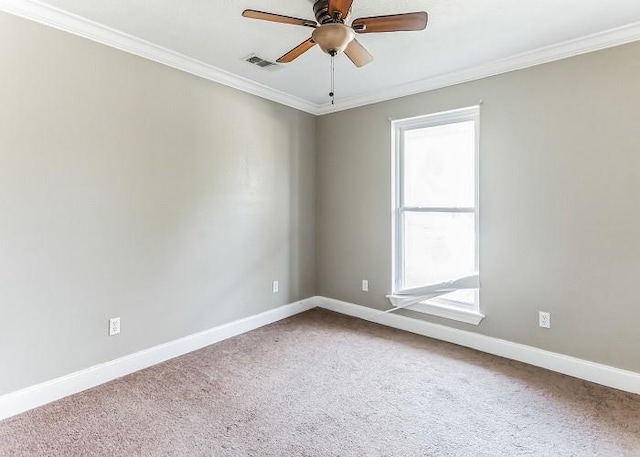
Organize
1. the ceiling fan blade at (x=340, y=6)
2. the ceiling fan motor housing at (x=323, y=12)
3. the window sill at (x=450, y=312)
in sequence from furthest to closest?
the window sill at (x=450, y=312), the ceiling fan motor housing at (x=323, y=12), the ceiling fan blade at (x=340, y=6)

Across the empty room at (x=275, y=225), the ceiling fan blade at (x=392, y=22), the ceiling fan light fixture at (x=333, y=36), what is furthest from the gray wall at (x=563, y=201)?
the ceiling fan light fixture at (x=333, y=36)

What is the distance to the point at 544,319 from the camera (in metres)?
2.75

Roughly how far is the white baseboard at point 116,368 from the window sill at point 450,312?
1601 millimetres

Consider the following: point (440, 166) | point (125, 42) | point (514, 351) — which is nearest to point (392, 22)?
point (440, 166)

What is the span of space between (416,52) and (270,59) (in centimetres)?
121

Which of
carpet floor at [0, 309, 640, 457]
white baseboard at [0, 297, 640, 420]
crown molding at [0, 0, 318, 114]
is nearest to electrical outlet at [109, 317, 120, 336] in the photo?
white baseboard at [0, 297, 640, 420]

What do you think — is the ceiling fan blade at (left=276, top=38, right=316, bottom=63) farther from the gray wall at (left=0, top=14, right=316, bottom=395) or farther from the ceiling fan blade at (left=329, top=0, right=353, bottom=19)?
the gray wall at (left=0, top=14, right=316, bottom=395)

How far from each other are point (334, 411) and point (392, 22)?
229 centimetres

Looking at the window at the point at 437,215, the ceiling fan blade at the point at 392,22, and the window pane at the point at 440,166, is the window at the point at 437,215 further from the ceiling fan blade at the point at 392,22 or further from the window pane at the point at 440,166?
the ceiling fan blade at the point at 392,22

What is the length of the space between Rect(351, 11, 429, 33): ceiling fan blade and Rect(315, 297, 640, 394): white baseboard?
2.60 metres

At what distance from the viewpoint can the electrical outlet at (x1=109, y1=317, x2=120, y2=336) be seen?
99.3 inches

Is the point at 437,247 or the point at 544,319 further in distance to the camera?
the point at 437,247

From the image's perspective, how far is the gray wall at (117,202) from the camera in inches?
83.5

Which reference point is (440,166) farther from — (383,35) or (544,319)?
(544,319)
